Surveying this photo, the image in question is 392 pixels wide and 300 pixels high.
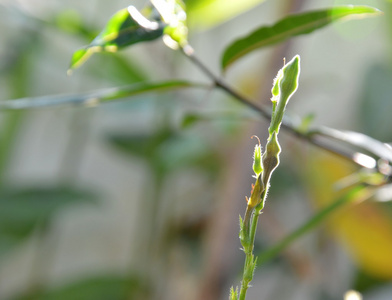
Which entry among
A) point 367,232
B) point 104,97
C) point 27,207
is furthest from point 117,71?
point 104,97

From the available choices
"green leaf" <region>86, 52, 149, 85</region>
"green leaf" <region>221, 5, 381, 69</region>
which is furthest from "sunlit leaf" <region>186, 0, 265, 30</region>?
"green leaf" <region>221, 5, 381, 69</region>

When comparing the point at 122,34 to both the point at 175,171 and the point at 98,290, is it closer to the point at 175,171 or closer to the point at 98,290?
the point at 98,290

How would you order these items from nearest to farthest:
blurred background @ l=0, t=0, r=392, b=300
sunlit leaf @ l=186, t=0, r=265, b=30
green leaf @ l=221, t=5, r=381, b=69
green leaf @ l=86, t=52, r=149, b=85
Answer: green leaf @ l=221, t=5, r=381, b=69 < sunlit leaf @ l=186, t=0, r=265, b=30 < blurred background @ l=0, t=0, r=392, b=300 < green leaf @ l=86, t=52, r=149, b=85

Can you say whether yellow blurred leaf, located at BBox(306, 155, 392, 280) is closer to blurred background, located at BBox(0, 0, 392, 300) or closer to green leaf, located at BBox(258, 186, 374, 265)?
blurred background, located at BBox(0, 0, 392, 300)

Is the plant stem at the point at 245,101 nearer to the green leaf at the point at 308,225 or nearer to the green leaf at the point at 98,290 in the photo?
the green leaf at the point at 308,225

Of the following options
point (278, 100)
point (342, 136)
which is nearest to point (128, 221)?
point (342, 136)

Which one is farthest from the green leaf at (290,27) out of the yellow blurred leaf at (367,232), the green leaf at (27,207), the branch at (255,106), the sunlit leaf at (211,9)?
the green leaf at (27,207)

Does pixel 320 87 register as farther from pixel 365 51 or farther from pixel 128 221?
pixel 128 221
